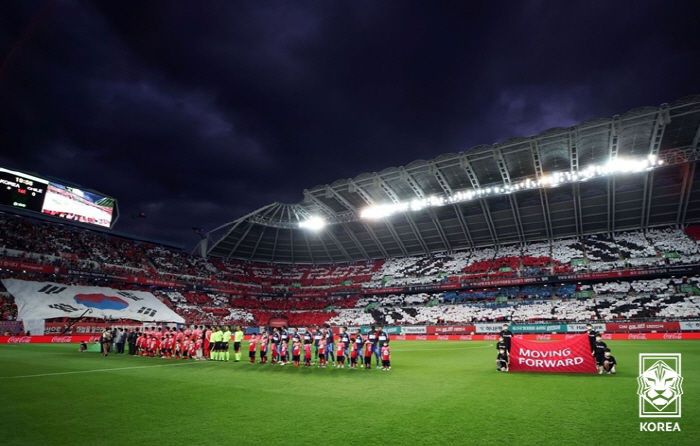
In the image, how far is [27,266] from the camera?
41.8 metres

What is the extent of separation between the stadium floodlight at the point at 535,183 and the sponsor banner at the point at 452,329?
14.6 metres

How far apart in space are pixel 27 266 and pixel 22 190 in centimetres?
910

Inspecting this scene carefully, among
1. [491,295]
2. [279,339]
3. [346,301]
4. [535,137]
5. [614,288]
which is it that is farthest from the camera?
[346,301]

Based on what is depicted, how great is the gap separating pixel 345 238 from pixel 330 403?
54.5 metres

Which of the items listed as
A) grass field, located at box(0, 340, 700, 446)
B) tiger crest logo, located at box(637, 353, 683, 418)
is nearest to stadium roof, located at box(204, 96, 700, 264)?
grass field, located at box(0, 340, 700, 446)

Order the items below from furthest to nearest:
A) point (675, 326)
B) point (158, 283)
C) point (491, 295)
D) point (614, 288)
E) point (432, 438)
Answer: point (158, 283) → point (491, 295) → point (614, 288) → point (675, 326) → point (432, 438)

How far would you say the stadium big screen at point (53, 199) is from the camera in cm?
4284

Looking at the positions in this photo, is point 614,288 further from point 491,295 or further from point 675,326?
point 491,295

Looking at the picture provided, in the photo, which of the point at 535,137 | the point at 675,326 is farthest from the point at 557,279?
the point at 535,137

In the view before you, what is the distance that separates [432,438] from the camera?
6.07m

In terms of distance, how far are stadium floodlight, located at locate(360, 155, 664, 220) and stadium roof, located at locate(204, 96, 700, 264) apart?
12.5 inches

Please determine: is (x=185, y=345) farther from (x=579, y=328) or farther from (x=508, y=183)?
(x=508, y=183)

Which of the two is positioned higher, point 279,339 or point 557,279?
point 557,279

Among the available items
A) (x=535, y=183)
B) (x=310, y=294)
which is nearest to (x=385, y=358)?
(x=535, y=183)
